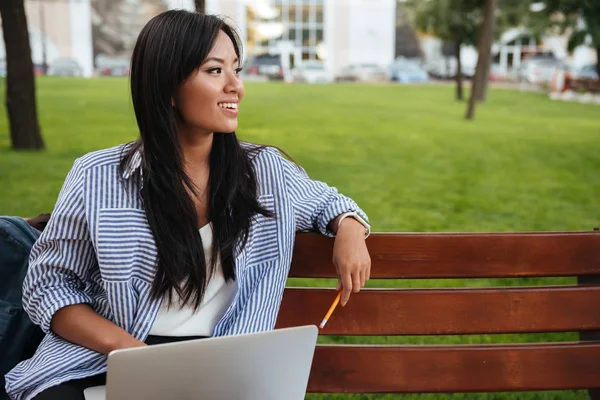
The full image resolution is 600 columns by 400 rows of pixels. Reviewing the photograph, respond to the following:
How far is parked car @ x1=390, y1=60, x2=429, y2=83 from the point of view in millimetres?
37000

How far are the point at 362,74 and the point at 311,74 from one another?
3.73 meters

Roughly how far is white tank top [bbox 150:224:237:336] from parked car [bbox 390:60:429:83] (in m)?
35.4

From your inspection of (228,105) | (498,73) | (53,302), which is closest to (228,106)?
(228,105)

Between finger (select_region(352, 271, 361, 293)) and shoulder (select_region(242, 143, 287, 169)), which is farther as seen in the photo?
shoulder (select_region(242, 143, 287, 169))

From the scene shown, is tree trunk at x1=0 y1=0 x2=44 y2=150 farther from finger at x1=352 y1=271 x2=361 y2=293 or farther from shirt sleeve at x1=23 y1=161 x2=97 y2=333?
finger at x1=352 y1=271 x2=361 y2=293

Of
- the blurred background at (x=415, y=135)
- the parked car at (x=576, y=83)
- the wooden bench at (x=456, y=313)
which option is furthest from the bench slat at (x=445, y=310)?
the parked car at (x=576, y=83)

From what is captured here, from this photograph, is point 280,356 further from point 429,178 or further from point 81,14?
point 81,14

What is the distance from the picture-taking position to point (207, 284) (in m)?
1.92

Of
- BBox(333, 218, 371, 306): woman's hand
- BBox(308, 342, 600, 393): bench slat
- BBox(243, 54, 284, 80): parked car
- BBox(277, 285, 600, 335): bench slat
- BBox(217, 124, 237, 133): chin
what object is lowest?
BBox(243, 54, 284, 80): parked car

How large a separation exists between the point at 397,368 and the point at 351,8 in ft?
135

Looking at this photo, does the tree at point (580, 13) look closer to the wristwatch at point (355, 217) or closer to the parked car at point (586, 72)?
the wristwatch at point (355, 217)

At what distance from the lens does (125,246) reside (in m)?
1.82

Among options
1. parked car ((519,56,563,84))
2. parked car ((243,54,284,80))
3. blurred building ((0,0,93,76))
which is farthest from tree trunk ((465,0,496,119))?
parked car ((243,54,284,80))

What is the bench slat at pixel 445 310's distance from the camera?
2.25 metres
